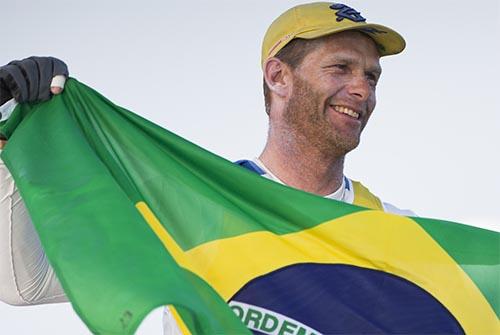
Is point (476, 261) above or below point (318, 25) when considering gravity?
below

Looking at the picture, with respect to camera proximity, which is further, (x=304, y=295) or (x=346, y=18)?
(x=346, y=18)

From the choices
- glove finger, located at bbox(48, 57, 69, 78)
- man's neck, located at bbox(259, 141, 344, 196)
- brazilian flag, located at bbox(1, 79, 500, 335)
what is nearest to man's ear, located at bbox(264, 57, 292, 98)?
man's neck, located at bbox(259, 141, 344, 196)

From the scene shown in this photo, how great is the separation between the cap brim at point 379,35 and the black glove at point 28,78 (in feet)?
3.76

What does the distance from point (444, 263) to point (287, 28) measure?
1.38 metres

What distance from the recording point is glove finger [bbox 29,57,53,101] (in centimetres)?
374

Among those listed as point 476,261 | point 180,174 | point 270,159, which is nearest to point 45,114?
point 180,174

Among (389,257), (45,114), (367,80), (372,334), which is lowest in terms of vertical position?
(372,334)

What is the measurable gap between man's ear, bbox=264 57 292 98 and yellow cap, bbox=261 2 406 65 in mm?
44

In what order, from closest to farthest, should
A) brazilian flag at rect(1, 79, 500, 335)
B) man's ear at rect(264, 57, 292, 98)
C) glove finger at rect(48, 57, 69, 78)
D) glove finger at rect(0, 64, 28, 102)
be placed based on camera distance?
1. brazilian flag at rect(1, 79, 500, 335)
2. glove finger at rect(0, 64, 28, 102)
3. glove finger at rect(48, 57, 69, 78)
4. man's ear at rect(264, 57, 292, 98)

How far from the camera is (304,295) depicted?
3539 millimetres

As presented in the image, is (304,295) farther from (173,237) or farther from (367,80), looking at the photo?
(367,80)

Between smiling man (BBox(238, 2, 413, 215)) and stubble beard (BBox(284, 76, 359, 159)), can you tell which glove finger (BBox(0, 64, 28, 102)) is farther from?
stubble beard (BBox(284, 76, 359, 159))

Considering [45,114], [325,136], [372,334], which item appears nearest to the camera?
[372,334]

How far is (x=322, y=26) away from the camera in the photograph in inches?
172
